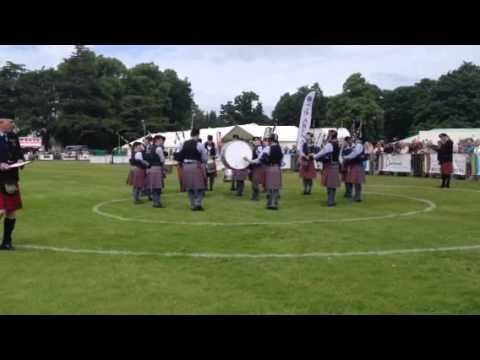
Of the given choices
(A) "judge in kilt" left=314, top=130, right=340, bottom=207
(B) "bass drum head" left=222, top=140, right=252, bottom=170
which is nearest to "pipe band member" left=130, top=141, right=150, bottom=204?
(B) "bass drum head" left=222, top=140, right=252, bottom=170

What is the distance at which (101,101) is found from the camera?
230 ft

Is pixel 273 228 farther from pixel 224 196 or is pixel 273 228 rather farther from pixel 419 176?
pixel 419 176

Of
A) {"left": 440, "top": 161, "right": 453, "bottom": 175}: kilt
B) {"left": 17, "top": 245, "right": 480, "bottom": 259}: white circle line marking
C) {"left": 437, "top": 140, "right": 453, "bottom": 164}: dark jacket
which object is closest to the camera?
{"left": 17, "top": 245, "right": 480, "bottom": 259}: white circle line marking

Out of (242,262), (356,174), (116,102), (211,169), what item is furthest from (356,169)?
(116,102)

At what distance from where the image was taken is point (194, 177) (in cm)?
1273

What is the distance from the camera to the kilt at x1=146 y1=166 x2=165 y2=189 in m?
13.6

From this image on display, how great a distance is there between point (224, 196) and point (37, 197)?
17.8 ft

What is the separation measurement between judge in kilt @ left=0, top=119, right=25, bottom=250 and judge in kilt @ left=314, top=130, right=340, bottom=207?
7775 mm

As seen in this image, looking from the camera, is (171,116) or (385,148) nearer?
(385,148)

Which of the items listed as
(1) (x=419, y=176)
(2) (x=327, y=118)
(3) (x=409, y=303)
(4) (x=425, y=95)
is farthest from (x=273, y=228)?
(4) (x=425, y=95)

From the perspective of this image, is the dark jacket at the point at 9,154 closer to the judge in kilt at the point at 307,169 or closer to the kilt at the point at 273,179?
the kilt at the point at 273,179

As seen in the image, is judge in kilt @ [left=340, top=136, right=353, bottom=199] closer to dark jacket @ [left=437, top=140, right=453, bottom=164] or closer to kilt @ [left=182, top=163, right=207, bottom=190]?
dark jacket @ [left=437, top=140, right=453, bottom=164]

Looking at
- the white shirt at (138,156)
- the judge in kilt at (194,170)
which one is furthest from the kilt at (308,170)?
the white shirt at (138,156)

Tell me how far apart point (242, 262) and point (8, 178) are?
148 inches
